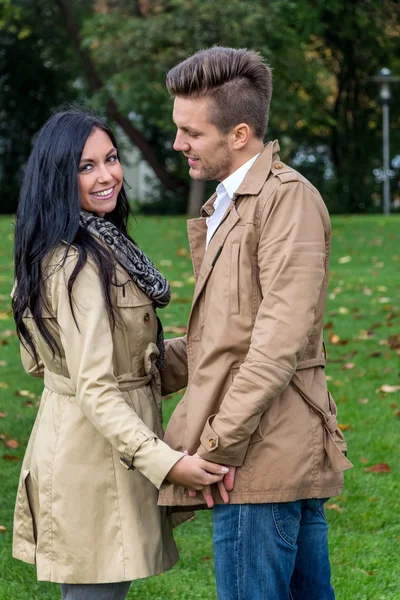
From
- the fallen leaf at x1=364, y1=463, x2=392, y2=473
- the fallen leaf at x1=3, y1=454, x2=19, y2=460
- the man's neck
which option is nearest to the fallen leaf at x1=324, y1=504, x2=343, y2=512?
the fallen leaf at x1=364, y1=463, x2=392, y2=473

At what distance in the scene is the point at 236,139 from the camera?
2.77 metres

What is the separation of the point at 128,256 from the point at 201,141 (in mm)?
448

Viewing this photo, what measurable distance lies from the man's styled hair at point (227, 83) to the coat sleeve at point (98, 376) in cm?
60

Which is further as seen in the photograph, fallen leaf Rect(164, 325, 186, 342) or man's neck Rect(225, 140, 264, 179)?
fallen leaf Rect(164, 325, 186, 342)

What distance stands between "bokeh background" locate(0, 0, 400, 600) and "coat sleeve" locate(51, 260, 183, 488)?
30cm

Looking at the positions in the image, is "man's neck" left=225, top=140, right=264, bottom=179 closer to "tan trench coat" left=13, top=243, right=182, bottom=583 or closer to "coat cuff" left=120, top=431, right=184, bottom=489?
"tan trench coat" left=13, top=243, right=182, bottom=583

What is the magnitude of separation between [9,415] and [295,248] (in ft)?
15.2

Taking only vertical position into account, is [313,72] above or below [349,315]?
above

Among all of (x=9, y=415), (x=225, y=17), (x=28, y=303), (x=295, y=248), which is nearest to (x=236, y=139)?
(x=295, y=248)

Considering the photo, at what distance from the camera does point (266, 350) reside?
2.52m

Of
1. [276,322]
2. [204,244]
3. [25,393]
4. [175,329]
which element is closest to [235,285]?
[276,322]

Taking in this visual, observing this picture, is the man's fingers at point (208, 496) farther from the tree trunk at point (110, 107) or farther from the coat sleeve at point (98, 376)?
the tree trunk at point (110, 107)

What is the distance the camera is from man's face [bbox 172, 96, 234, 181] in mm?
2756

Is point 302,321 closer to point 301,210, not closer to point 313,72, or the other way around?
point 301,210
